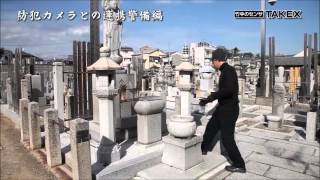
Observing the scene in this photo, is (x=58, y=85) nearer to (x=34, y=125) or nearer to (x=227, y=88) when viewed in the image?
(x=34, y=125)

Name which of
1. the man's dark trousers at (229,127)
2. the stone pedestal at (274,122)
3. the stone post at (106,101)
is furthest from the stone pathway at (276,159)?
the stone post at (106,101)

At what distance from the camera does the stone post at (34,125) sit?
611 cm

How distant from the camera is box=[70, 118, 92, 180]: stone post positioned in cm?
385

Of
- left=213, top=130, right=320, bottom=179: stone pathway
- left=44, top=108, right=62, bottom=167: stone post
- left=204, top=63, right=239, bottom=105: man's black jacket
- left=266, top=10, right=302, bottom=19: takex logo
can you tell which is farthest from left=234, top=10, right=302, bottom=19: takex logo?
left=44, top=108, right=62, bottom=167: stone post

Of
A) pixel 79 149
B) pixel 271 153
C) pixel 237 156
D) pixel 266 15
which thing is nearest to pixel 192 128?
pixel 237 156

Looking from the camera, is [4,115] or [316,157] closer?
[316,157]

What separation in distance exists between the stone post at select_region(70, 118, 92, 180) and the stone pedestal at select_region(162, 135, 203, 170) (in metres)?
1.46

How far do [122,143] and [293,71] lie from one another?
2238 cm

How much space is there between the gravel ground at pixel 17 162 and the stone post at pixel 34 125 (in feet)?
0.88

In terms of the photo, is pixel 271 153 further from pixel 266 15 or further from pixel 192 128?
pixel 266 15

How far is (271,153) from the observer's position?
6008 millimetres

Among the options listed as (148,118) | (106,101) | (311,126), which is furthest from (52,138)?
(311,126)

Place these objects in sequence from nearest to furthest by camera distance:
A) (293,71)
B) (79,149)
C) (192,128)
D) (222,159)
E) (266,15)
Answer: (79,149)
(192,128)
(222,159)
(266,15)
(293,71)

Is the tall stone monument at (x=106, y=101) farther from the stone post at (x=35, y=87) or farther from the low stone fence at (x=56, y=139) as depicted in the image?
the stone post at (x=35, y=87)
